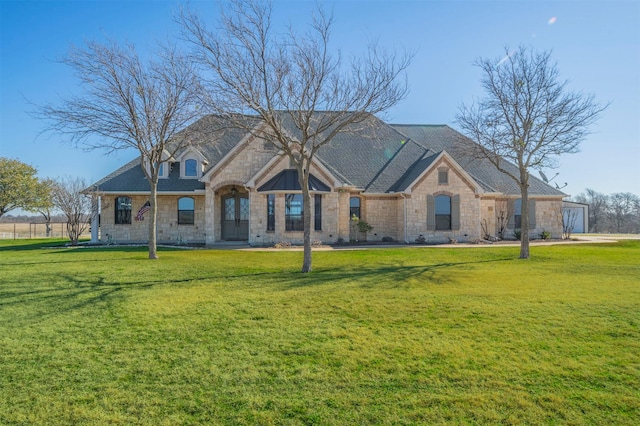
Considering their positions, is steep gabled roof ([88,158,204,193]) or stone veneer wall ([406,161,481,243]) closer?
stone veneer wall ([406,161,481,243])

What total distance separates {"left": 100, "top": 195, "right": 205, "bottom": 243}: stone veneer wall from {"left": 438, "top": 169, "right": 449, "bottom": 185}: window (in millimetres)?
15187

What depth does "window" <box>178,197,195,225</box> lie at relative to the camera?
80.9 feet

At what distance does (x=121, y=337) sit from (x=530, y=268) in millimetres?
12528

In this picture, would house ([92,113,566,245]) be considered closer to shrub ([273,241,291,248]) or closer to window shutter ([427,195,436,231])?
window shutter ([427,195,436,231])

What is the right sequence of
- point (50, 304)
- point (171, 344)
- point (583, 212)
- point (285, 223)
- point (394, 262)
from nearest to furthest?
1. point (171, 344)
2. point (50, 304)
3. point (394, 262)
4. point (285, 223)
5. point (583, 212)


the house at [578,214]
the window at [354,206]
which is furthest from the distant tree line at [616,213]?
the window at [354,206]

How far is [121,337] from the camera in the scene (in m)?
5.84

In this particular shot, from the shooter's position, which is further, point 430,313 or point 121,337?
point 430,313

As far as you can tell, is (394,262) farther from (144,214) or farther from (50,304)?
(144,214)

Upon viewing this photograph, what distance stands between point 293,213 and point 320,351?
16526mm

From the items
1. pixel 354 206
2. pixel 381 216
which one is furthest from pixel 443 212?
pixel 354 206

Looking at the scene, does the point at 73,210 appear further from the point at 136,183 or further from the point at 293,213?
the point at 293,213

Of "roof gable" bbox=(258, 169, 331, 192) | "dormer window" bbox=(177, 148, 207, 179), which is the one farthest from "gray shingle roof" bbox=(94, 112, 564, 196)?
"roof gable" bbox=(258, 169, 331, 192)

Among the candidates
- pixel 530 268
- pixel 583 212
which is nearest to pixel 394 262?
pixel 530 268
